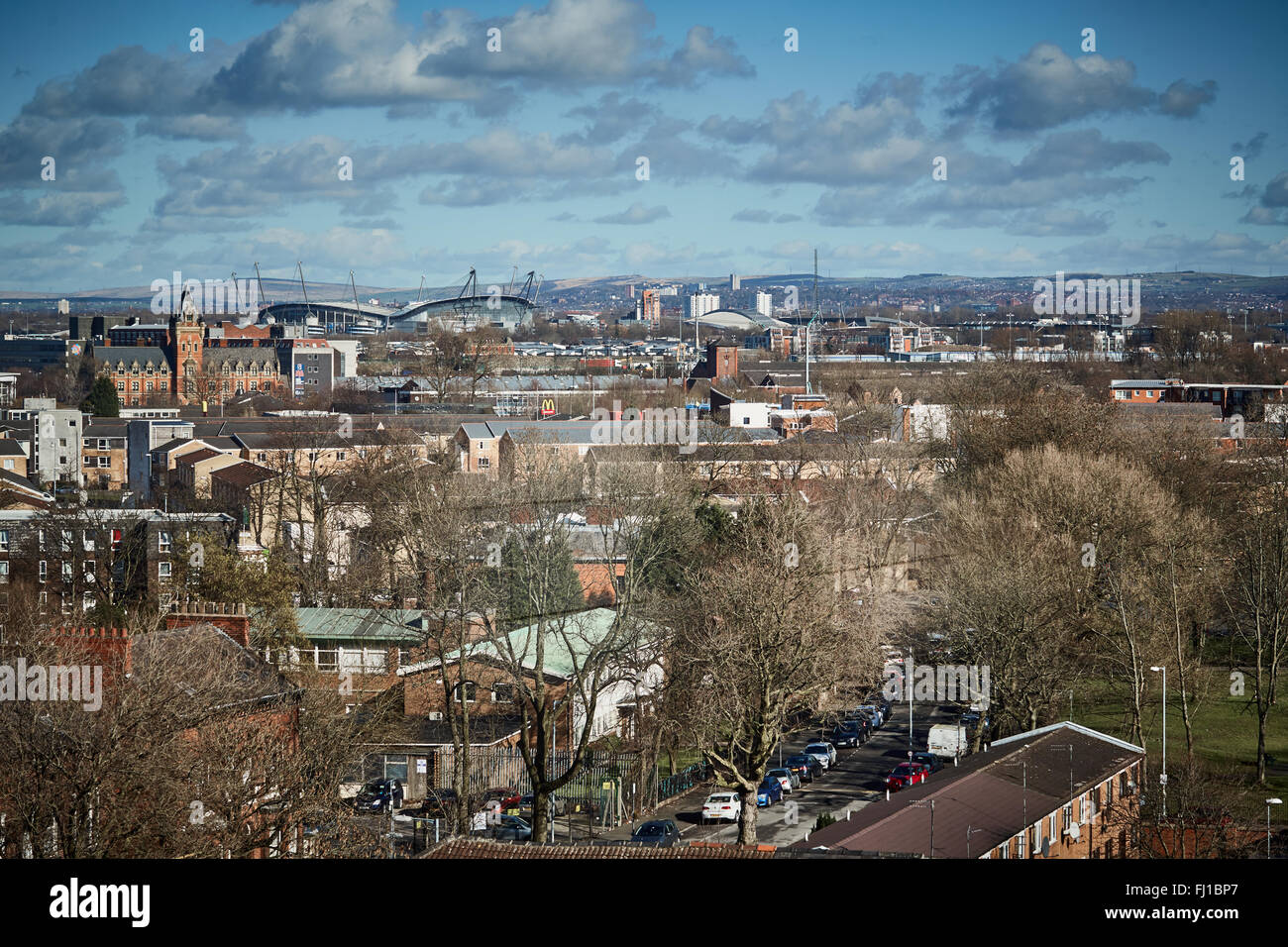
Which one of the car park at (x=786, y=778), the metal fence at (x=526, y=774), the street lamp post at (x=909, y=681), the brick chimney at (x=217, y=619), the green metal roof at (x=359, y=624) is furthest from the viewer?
the street lamp post at (x=909, y=681)

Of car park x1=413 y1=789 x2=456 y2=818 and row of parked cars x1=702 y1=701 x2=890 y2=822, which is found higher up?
car park x1=413 y1=789 x2=456 y2=818

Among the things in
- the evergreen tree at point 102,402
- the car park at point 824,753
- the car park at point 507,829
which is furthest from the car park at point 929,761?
the evergreen tree at point 102,402

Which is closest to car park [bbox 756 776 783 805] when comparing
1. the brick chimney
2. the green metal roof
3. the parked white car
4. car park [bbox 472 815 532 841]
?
the parked white car

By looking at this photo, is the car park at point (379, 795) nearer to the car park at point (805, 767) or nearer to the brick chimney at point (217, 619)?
the brick chimney at point (217, 619)

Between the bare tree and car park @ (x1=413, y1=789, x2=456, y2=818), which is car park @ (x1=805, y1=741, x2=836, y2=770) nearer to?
the bare tree

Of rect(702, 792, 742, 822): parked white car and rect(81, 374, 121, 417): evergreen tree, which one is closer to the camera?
rect(702, 792, 742, 822): parked white car

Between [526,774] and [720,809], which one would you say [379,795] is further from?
[720,809]
